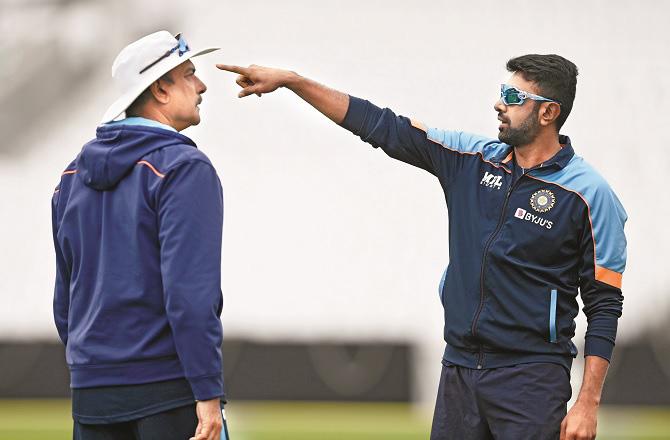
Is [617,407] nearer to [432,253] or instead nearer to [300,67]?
[432,253]

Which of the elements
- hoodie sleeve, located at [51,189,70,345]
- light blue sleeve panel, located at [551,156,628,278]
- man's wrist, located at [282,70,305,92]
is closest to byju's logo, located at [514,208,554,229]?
light blue sleeve panel, located at [551,156,628,278]

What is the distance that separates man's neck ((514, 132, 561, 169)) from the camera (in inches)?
120

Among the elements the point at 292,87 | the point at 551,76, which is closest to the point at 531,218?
the point at 551,76

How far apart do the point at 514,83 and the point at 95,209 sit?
3.99ft

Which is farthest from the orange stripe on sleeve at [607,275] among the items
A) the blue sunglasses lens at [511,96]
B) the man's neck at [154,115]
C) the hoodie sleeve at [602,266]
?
the man's neck at [154,115]

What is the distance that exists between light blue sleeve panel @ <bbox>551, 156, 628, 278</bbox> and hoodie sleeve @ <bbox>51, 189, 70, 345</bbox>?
1.26 meters

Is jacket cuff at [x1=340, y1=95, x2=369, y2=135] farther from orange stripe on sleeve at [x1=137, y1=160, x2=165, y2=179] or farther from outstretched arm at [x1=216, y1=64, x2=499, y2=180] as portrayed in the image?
orange stripe on sleeve at [x1=137, y1=160, x2=165, y2=179]

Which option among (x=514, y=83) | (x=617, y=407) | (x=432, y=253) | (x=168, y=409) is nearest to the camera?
(x=168, y=409)

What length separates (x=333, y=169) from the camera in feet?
25.6

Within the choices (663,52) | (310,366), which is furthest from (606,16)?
(310,366)

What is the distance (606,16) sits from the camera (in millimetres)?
7801

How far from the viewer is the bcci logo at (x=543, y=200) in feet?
9.65

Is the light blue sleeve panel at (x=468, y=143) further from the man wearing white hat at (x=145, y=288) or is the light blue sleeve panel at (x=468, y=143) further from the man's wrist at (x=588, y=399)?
the man wearing white hat at (x=145, y=288)

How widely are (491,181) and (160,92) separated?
0.94m
